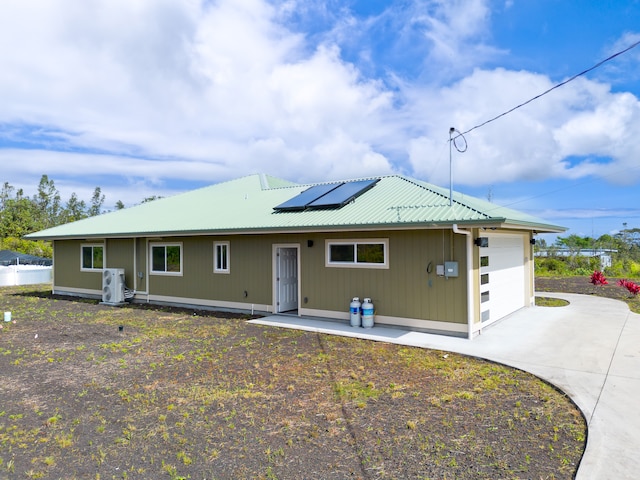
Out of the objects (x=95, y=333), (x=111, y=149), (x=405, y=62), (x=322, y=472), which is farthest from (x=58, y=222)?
(x=322, y=472)

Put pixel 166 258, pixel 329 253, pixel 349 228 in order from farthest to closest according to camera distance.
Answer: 1. pixel 166 258
2. pixel 329 253
3. pixel 349 228

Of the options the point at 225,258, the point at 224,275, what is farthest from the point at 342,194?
the point at 224,275

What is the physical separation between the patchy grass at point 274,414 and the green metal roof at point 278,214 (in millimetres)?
2569

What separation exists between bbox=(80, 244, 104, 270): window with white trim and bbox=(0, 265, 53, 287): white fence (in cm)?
869

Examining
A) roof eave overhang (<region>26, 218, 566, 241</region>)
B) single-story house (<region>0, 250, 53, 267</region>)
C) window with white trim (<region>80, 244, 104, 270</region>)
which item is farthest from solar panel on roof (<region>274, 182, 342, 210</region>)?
single-story house (<region>0, 250, 53, 267</region>)

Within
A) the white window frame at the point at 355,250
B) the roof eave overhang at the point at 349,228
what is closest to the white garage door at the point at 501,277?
the roof eave overhang at the point at 349,228

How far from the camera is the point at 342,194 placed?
1066 cm

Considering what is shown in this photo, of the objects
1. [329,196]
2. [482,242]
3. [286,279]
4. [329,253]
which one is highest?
[329,196]

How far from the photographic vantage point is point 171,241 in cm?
1259

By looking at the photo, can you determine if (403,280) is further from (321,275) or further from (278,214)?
(278,214)

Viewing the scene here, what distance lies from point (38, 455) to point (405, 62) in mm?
10337

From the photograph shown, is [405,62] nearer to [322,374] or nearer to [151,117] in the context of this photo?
[322,374]

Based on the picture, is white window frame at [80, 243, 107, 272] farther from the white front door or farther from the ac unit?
the white front door

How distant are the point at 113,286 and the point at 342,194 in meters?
8.19
